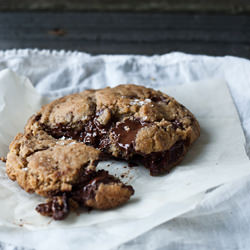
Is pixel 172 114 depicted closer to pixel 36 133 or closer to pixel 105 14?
pixel 36 133

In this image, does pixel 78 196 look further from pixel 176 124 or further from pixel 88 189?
pixel 176 124

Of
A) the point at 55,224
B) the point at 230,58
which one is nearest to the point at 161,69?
the point at 230,58

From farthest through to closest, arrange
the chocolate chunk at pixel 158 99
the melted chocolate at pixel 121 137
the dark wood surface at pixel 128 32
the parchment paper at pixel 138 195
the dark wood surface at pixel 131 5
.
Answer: the dark wood surface at pixel 131 5 → the dark wood surface at pixel 128 32 → the chocolate chunk at pixel 158 99 → the melted chocolate at pixel 121 137 → the parchment paper at pixel 138 195

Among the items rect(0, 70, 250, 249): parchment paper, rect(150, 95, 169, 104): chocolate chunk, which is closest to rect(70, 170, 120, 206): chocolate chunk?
rect(0, 70, 250, 249): parchment paper

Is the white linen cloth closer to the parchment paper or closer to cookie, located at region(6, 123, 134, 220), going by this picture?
the parchment paper

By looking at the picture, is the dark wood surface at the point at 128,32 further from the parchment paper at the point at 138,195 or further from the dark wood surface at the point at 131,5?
the parchment paper at the point at 138,195

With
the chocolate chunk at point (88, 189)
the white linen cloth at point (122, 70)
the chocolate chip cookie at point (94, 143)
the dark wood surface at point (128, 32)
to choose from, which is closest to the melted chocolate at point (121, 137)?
the chocolate chip cookie at point (94, 143)
